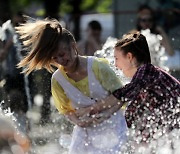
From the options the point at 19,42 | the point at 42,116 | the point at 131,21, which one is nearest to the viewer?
the point at 42,116

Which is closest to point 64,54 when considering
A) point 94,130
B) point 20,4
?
point 94,130

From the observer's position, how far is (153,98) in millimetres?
6430

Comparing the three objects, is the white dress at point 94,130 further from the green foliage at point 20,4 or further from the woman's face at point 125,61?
the green foliage at point 20,4

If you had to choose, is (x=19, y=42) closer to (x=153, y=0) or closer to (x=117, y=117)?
(x=117, y=117)

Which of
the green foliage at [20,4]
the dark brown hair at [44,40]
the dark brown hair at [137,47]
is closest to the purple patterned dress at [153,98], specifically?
the dark brown hair at [137,47]

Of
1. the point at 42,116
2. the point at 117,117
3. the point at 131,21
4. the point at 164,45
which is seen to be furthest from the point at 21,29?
the point at 131,21

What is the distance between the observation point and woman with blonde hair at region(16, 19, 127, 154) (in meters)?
6.18

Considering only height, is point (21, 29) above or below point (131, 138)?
above

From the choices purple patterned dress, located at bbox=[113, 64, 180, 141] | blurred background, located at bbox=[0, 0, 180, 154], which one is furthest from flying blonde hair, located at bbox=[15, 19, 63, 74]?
blurred background, located at bbox=[0, 0, 180, 154]

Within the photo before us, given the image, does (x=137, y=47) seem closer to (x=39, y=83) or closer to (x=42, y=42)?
(x=42, y=42)

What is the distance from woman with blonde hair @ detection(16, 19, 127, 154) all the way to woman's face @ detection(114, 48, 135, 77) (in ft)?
0.99

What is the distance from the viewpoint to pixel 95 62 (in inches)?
248

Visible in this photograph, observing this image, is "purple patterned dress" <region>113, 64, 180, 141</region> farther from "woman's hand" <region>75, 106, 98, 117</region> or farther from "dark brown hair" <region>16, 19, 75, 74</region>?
"dark brown hair" <region>16, 19, 75, 74</region>

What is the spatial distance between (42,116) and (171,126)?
148 inches
